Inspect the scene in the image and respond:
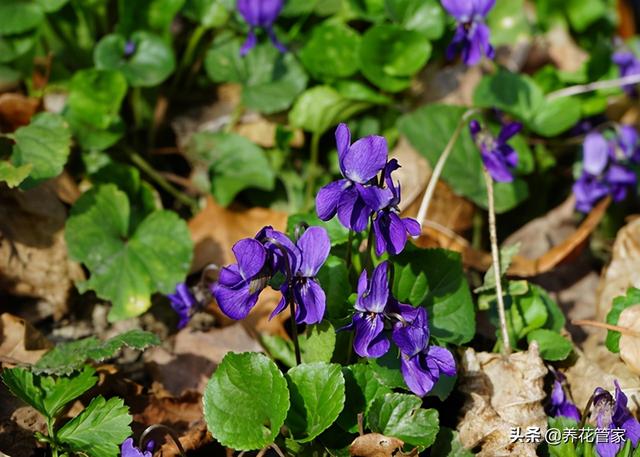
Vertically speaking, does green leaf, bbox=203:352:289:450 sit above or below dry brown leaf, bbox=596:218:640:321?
above

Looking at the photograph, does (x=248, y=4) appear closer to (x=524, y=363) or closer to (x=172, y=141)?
(x=172, y=141)

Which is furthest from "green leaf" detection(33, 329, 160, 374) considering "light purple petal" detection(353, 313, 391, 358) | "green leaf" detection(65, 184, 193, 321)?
"light purple petal" detection(353, 313, 391, 358)

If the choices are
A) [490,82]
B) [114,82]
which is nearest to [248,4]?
[114,82]

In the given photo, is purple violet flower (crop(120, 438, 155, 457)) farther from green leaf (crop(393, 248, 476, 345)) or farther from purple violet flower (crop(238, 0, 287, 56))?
purple violet flower (crop(238, 0, 287, 56))

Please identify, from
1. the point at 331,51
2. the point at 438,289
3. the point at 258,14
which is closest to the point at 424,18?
the point at 331,51

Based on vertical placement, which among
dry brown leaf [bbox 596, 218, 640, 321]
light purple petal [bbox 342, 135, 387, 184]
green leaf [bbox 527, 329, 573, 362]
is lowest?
dry brown leaf [bbox 596, 218, 640, 321]
